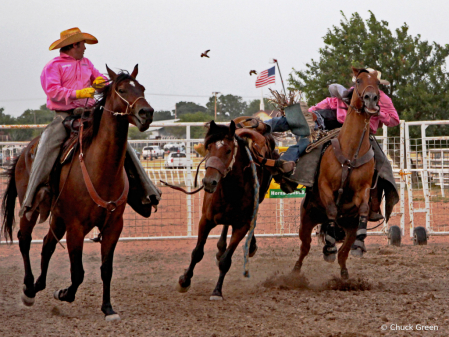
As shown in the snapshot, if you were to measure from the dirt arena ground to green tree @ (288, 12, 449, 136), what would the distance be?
12210mm

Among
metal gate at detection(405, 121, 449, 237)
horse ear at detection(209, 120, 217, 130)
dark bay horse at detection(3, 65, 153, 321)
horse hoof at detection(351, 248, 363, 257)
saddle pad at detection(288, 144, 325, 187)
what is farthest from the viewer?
metal gate at detection(405, 121, 449, 237)

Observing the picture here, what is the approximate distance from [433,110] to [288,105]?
14.5 metres

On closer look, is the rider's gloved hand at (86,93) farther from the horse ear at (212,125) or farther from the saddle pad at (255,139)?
the saddle pad at (255,139)

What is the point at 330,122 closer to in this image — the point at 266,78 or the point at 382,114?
the point at 382,114

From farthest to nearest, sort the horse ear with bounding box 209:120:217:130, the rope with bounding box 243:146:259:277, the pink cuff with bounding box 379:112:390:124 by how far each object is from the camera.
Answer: the pink cuff with bounding box 379:112:390:124 < the rope with bounding box 243:146:259:277 < the horse ear with bounding box 209:120:217:130

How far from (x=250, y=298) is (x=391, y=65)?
1730 cm

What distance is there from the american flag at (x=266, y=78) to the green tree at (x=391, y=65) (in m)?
4.21

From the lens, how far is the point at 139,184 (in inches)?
215

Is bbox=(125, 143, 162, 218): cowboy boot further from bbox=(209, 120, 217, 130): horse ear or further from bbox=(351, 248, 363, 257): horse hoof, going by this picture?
bbox=(351, 248, 363, 257): horse hoof

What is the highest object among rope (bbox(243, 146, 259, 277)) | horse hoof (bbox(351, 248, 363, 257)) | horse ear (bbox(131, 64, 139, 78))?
horse ear (bbox(131, 64, 139, 78))

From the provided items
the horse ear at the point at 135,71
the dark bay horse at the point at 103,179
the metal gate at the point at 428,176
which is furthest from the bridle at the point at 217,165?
the metal gate at the point at 428,176

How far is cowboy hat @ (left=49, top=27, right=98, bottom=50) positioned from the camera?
5363 millimetres

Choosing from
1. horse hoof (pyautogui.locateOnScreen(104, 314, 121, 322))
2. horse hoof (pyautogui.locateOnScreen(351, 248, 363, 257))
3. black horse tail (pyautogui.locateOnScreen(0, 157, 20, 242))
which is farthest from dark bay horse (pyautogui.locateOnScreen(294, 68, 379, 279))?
black horse tail (pyautogui.locateOnScreen(0, 157, 20, 242))

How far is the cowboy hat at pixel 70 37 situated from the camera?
5363 millimetres
